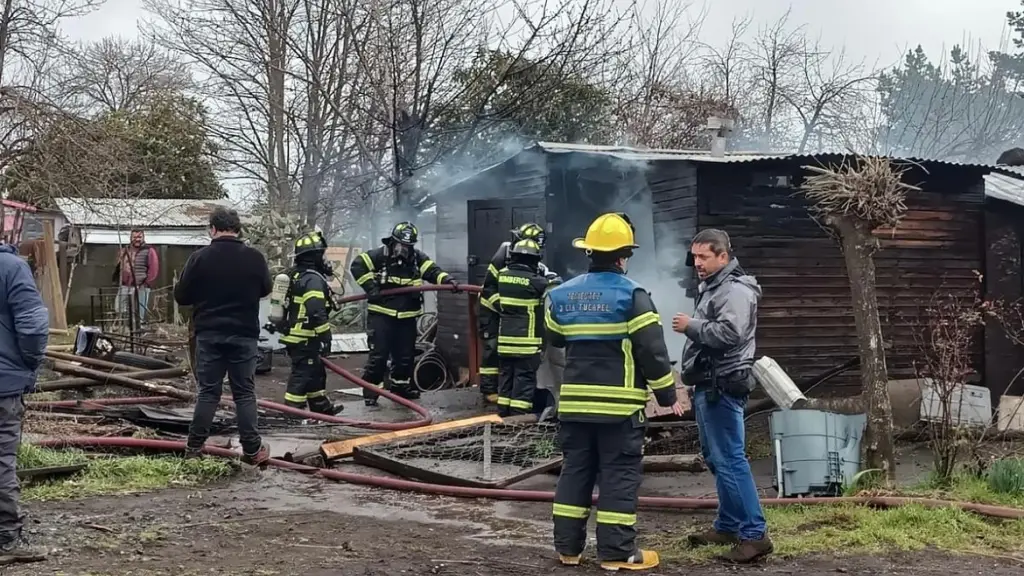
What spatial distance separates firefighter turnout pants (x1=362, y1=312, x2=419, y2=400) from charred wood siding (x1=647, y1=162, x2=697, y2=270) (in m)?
3.07

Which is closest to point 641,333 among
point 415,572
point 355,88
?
point 415,572

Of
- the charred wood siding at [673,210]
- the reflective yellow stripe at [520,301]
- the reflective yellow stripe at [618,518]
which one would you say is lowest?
the reflective yellow stripe at [618,518]

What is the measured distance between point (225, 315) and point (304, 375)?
2611 millimetres

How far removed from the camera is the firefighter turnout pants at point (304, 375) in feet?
31.7

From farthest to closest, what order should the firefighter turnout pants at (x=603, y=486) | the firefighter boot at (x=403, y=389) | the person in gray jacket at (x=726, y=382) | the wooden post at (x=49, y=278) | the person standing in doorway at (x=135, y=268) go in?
the person standing in doorway at (x=135, y=268) → the wooden post at (x=49, y=278) → the firefighter boot at (x=403, y=389) → the person in gray jacket at (x=726, y=382) → the firefighter turnout pants at (x=603, y=486)

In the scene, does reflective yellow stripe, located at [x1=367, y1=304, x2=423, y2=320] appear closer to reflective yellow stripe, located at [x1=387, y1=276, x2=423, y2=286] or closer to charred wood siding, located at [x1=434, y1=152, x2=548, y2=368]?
reflective yellow stripe, located at [x1=387, y1=276, x2=423, y2=286]

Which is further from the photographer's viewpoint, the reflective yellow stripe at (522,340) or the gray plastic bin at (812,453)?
the reflective yellow stripe at (522,340)

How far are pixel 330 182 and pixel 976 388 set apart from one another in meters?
12.9

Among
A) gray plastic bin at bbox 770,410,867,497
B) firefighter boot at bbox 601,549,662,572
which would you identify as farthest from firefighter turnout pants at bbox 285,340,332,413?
firefighter boot at bbox 601,549,662,572

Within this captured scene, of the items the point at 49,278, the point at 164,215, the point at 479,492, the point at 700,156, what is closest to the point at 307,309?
the point at 479,492

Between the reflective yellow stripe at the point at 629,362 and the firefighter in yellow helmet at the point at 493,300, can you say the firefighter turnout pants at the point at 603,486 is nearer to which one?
the reflective yellow stripe at the point at 629,362

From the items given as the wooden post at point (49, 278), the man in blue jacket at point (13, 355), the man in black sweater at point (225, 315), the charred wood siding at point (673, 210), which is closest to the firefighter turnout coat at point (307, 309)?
the man in black sweater at point (225, 315)

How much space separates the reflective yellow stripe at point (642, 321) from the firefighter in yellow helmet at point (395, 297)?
615 centimetres

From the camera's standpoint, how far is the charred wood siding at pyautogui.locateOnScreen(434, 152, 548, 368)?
12.0 m
